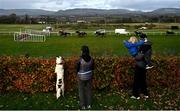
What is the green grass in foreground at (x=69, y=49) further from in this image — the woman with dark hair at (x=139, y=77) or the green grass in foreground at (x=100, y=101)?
the woman with dark hair at (x=139, y=77)

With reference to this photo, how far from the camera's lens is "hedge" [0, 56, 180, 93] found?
1322 cm

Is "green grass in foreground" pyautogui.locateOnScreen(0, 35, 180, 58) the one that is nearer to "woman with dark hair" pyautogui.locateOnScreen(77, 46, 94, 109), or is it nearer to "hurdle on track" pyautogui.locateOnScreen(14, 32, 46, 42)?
"hurdle on track" pyautogui.locateOnScreen(14, 32, 46, 42)

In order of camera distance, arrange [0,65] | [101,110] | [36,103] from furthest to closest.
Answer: [0,65] < [36,103] < [101,110]

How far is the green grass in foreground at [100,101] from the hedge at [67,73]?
0.27 m

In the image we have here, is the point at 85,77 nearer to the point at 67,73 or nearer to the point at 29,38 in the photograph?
the point at 67,73

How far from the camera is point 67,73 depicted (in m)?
13.2

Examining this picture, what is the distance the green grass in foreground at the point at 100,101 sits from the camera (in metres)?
→ 11.4

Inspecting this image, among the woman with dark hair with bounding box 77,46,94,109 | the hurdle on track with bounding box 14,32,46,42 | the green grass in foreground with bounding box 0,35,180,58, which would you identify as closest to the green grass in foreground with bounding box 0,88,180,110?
the woman with dark hair with bounding box 77,46,94,109

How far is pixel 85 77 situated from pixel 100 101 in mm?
1110

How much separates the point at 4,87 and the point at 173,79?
529cm

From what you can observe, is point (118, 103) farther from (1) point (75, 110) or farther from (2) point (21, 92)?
(2) point (21, 92)

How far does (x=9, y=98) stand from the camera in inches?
495

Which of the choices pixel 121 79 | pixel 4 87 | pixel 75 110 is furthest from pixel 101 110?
pixel 4 87

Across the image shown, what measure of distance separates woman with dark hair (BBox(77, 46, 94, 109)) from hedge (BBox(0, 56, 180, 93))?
5.83 feet
